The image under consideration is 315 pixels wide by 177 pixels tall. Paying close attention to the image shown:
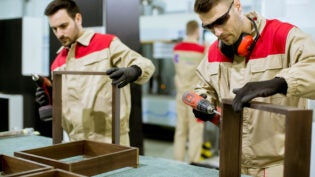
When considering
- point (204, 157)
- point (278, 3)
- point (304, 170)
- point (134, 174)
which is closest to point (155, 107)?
point (204, 157)

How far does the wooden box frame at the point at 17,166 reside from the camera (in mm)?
1358

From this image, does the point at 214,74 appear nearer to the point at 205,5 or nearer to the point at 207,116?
the point at 207,116

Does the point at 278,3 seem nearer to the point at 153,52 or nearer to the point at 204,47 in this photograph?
the point at 204,47

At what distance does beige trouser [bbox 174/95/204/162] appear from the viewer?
4211 millimetres

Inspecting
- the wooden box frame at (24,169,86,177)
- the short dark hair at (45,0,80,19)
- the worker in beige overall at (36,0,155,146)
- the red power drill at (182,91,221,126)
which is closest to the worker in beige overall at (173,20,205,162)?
the worker in beige overall at (36,0,155,146)

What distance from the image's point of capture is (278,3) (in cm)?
248

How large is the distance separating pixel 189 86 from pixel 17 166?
2.98 meters

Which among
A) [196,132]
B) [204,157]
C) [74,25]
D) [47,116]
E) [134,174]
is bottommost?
[204,157]

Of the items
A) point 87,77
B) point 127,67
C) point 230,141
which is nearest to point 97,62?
point 87,77

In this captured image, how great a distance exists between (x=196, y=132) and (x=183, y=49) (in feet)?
3.22

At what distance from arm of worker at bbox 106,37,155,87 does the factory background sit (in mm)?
824

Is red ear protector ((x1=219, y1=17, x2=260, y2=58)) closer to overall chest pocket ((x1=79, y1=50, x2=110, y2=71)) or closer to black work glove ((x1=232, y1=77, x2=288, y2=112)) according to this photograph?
black work glove ((x1=232, y1=77, x2=288, y2=112))

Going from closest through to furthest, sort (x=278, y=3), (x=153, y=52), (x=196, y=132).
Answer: (x=278, y=3), (x=196, y=132), (x=153, y=52)

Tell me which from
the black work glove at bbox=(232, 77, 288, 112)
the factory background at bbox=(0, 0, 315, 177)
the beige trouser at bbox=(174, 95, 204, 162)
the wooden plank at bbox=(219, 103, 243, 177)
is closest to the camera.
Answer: the black work glove at bbox=(232, 77, 288, 112)
